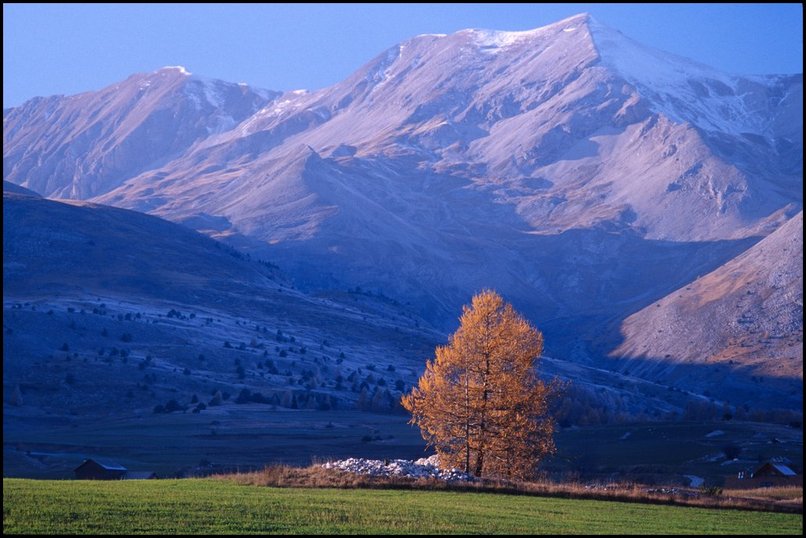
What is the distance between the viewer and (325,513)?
2583 cm

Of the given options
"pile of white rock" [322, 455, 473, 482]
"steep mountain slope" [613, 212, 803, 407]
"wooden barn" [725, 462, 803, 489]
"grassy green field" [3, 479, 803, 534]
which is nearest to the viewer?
"grassy green field" [3, 479, 803, 534]

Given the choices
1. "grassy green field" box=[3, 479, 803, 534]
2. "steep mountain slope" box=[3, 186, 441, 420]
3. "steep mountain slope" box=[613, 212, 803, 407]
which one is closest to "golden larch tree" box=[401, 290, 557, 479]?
"grassy green field" box=[3, 479, 803, 534]

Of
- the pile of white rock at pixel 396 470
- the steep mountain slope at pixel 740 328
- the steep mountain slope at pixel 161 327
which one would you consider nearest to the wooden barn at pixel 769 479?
the pile of white rock at pixel 396 470

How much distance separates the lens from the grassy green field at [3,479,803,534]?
23.2 metres

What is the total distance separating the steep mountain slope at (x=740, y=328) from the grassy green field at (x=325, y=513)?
108 metres

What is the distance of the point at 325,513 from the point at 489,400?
1911 cm

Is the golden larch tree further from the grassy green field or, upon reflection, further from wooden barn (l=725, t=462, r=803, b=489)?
wooden barn (l=725, t=462, r=803, b=489)

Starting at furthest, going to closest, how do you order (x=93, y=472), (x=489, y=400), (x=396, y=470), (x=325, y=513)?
(x=93, y=472) < (x=489, y=400) < (x=396, y=470) < (x=325, y=513)

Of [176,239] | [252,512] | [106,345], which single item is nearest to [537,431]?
[252,512]

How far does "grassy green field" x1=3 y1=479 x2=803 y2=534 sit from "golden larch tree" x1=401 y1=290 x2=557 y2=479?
10215mm

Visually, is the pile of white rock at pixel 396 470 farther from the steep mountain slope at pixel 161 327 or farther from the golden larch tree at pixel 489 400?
the steep mountain slope at pixel 161 327

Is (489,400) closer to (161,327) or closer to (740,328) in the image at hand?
(161,327)

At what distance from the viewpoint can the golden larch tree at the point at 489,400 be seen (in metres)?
43.7

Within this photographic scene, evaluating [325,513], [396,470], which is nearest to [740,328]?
[396,470]
